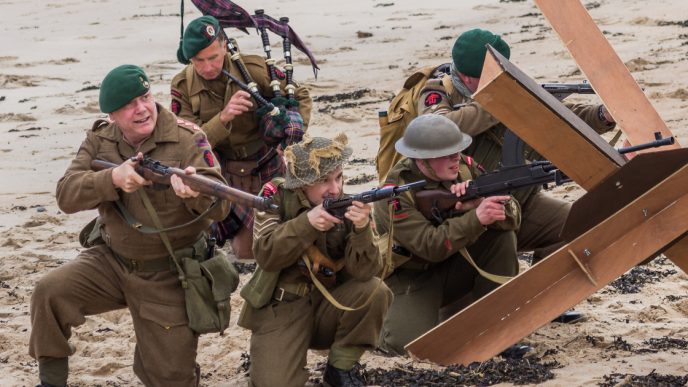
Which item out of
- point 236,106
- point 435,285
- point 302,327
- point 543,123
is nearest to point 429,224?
point 435,285

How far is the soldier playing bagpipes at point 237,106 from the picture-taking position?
8.44 metres

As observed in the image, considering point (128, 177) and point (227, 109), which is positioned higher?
point (128, 177)

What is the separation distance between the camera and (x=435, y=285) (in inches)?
285

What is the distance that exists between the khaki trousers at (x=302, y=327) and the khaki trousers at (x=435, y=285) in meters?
0.70

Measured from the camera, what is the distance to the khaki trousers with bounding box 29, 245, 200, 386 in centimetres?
638

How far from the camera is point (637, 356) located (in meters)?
6.49

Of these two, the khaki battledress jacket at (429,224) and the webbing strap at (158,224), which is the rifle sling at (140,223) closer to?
the webbing strap at (158,224)

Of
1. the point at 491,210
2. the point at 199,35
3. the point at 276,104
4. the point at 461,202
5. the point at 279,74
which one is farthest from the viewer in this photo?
the point at 279,74

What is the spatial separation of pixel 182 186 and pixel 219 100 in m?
2.75

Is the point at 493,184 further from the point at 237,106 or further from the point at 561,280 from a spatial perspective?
the point at 237,106

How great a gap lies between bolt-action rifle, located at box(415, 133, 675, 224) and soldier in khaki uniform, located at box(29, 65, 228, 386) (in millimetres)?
1118

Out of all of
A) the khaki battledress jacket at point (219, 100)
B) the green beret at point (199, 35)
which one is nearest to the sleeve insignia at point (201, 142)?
the green beret at point (199, 35)

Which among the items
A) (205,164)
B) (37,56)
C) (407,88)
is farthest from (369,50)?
(205,164)

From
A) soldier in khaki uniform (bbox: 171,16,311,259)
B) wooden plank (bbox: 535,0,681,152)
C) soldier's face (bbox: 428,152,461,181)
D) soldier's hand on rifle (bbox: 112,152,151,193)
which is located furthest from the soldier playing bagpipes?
wooden plank (bbox: 535,0,681,152)
